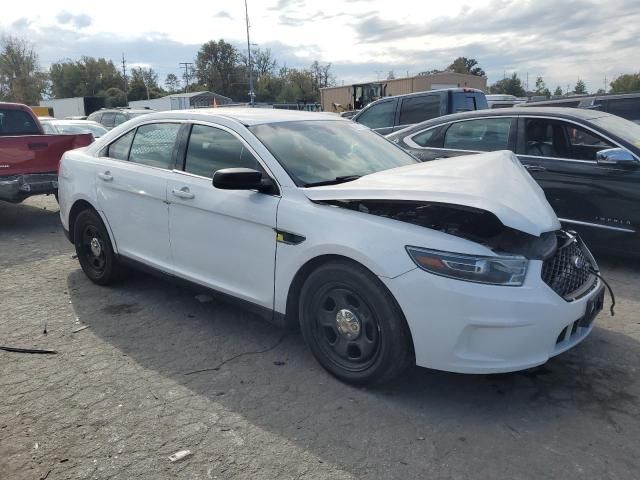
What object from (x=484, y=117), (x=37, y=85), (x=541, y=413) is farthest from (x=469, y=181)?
(x=37, y=85)

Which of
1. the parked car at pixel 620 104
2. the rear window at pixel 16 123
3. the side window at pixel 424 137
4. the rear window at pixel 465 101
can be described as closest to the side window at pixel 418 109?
the rear window at pixel 465 101

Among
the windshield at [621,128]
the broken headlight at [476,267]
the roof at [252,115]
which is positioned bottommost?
the broken headlight at [476,267]

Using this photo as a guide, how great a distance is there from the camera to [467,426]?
2932mm

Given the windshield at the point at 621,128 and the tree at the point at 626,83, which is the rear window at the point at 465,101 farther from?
the tree at the point at 626,83

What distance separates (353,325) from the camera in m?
3.21

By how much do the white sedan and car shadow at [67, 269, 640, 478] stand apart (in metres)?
0.28

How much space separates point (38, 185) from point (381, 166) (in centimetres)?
595

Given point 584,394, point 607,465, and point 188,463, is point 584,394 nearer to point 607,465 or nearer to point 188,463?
point 607,465

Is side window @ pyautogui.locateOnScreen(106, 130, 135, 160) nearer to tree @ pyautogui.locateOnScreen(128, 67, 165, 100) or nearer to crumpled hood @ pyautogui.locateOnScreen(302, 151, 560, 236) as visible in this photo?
crumpled hood @ pyautogui.locateOnScreen(302, 151, 560, 236)

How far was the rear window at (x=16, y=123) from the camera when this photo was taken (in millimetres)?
9172

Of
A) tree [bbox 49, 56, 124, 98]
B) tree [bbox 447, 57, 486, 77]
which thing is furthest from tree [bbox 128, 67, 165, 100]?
tree [bbox 447, 57, 486, 77]

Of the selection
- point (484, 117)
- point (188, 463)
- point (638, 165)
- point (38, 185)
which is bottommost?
point (188, 463)

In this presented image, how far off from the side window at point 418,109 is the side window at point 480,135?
12.5 feet

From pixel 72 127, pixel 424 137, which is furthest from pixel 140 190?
pixel 72 127
